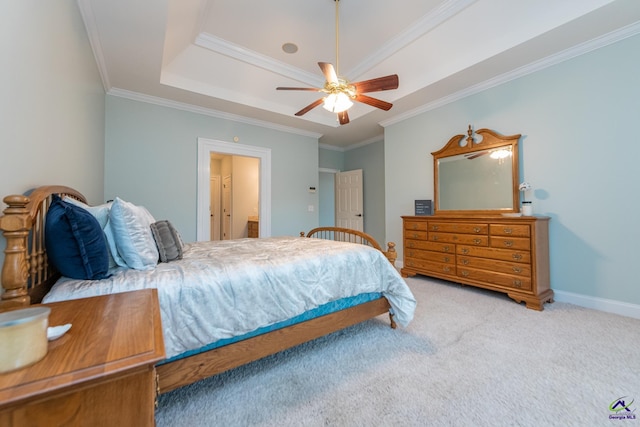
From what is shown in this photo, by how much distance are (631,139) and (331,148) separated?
4939 millimetres

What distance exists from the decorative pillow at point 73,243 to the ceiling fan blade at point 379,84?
2.22m

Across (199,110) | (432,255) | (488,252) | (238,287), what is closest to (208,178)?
(199,110)

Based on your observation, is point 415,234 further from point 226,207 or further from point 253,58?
point 226,207

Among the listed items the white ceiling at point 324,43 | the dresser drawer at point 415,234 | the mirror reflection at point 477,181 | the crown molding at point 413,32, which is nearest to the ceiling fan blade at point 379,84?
the white ceiling at point 324,43

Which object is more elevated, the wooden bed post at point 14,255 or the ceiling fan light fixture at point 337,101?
the ceiling fan light fixture at point 337,101

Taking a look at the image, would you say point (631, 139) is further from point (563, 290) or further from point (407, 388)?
point (407, 388)

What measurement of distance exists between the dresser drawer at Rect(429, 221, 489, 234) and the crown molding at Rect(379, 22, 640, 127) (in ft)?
6.04

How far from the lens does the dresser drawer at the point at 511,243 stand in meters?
2.72

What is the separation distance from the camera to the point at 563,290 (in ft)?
9.32

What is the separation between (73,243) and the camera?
49.0 inches

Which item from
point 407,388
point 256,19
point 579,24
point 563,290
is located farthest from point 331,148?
point 407,388

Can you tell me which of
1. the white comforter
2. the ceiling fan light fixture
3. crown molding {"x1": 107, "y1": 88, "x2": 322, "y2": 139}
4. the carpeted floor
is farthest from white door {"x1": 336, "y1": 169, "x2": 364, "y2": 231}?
the white comforter

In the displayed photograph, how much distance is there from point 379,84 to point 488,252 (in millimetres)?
2284

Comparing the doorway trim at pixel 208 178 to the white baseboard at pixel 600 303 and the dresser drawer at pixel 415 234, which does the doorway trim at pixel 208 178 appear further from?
the white baseboard at pixel 600 303
